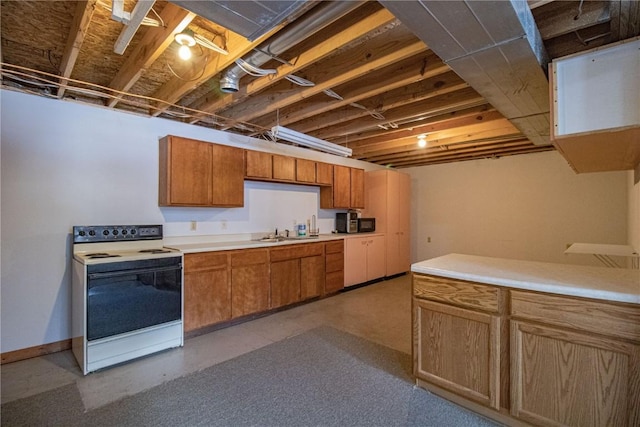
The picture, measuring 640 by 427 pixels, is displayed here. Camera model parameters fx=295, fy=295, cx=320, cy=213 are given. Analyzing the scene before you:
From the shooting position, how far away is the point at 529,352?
1.72 meters

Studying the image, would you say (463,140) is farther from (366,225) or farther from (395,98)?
(366,225)

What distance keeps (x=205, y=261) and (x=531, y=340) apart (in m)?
2.88

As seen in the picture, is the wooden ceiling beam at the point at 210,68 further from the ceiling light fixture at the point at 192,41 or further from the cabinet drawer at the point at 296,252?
the cabinet drawer at the point at 296,252

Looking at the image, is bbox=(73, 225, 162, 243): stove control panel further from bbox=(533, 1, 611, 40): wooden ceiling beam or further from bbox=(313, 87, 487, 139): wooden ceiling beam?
bbox=(533, 1, 611, 40): wooden ceiling beam

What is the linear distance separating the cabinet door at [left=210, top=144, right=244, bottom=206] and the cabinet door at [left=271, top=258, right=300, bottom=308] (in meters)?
0.99

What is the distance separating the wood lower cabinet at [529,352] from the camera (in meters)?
1.49

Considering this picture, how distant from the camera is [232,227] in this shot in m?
4.11

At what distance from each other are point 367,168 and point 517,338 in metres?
5.09

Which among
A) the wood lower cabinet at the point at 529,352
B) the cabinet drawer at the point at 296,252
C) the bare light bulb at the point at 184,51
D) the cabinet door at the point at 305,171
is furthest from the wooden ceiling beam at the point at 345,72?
the cabinet drawer at the point at 296,252

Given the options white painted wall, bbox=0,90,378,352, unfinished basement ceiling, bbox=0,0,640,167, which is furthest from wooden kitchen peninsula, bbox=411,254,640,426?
white painted wall, bbox=0,90,378,352

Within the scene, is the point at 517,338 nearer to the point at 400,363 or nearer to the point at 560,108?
the point at 400,363

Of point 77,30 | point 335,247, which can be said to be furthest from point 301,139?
point 77,30

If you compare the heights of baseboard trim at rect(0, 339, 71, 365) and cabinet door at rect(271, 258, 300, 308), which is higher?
cabinet door at rect(271, 258, 300, 308)

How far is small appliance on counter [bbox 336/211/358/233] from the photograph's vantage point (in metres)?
5.48
